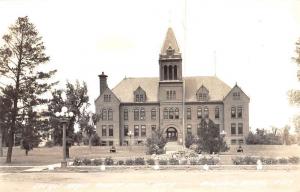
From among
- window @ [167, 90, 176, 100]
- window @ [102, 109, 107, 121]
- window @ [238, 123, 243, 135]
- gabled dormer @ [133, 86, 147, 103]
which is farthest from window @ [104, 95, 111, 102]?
window @ [238, 123, 243, 135]

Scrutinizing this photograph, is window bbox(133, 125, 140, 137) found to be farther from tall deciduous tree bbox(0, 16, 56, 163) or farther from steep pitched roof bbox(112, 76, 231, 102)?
tall deciduous tree bbox(0, 16, 56, 163)

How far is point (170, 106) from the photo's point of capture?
76.5 m

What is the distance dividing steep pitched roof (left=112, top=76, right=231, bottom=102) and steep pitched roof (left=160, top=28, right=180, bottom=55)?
525 cm

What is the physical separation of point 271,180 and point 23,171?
42.2 ft

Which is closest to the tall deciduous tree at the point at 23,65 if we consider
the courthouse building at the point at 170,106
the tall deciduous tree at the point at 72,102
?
the tall deciduous tree at the point at 72,102

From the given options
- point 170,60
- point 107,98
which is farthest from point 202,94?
point 107,98

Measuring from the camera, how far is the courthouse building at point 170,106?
246 feet

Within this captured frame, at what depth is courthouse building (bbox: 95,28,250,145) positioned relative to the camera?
74.9m

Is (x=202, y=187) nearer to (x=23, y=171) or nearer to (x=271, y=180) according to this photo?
(x=271, y=180)

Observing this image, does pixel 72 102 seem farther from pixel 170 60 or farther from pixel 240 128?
pixel 240 128

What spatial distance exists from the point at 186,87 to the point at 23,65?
1771 inches

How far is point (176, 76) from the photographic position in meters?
76.1

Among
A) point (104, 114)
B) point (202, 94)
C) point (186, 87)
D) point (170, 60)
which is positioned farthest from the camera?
point (186, 87)

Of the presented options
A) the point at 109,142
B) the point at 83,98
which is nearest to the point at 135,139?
the point at 109,142
